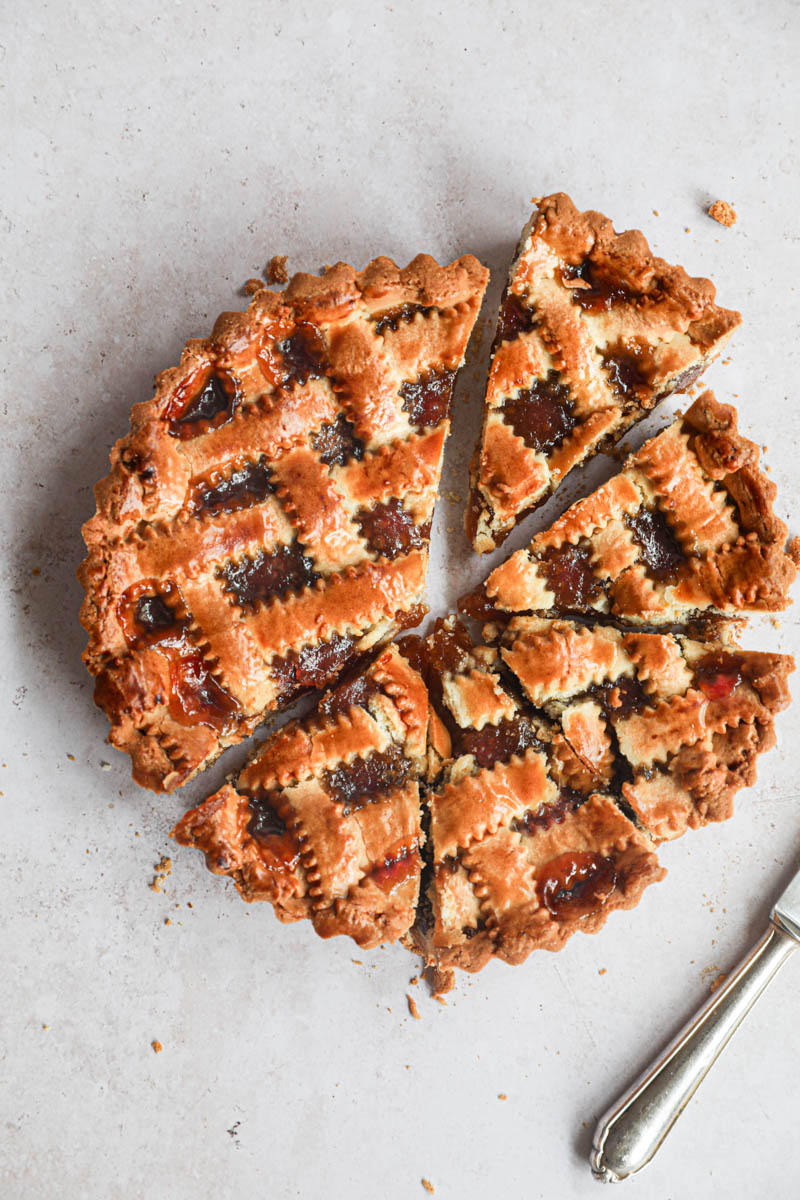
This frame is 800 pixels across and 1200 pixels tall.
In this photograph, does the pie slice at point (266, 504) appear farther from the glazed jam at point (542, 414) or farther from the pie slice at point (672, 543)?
the pie slice at point (672, 543)

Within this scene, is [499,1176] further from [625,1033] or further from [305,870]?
[305,870]

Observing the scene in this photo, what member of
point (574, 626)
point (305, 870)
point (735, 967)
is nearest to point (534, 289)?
point (574, 626)

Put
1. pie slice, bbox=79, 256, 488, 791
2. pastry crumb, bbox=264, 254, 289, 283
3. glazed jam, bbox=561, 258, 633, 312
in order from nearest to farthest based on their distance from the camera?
pie slice, bbox=79, 256, 488, 791 → glazed jam, bbox=561, 258, 633, 312 → pastry crumb, bbox=264, 254, 289, 283

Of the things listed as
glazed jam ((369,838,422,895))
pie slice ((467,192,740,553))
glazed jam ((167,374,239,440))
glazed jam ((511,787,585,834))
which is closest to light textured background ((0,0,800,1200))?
pie slice ((467,192,740,553))

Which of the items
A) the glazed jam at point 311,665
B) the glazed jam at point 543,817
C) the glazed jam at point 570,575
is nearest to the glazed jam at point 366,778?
the glazed jam at point 311,665

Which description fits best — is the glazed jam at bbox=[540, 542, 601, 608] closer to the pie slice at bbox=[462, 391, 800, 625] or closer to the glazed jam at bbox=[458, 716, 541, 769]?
the pie slice at bbox=[462, 391, 800, 625]

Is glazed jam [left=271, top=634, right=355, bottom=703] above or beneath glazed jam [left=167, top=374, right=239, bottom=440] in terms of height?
beneath
